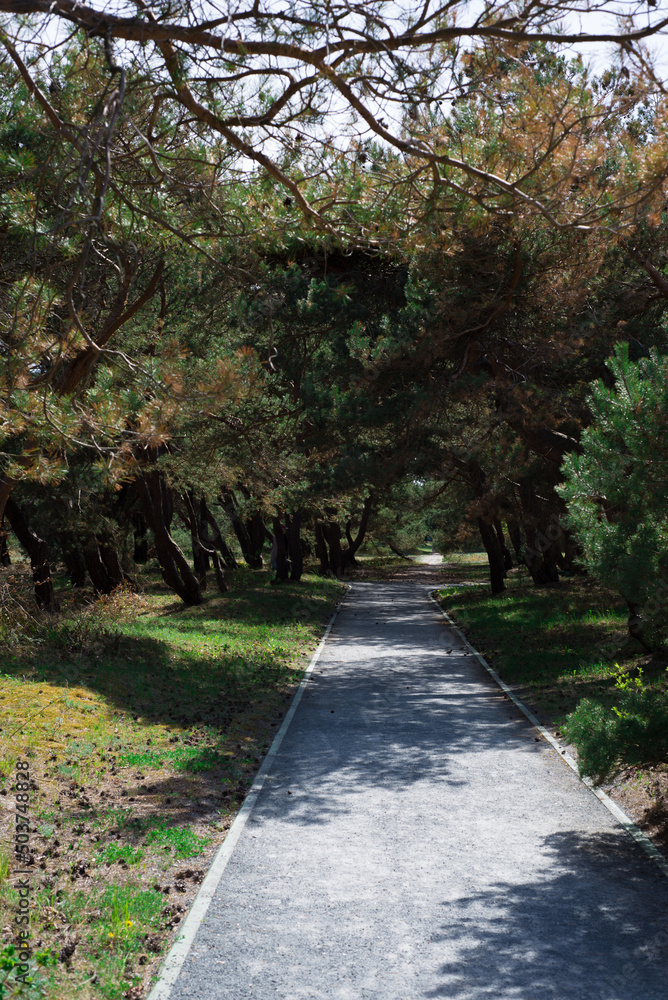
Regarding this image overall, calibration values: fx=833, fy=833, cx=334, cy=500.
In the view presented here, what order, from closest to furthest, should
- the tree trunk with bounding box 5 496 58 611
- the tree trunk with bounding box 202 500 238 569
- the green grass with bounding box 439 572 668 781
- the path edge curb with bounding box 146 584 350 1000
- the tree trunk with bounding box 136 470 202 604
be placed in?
the path edge curb with bounding box 146 584 350 1000 < the green grass with bounding box 439 572 668 781 < the tree trunk with bounding box 5 496 58 611 < the tree trunk with bounding box 136 470 202 604 < the tree trunk with bounding box 202 500 238 569

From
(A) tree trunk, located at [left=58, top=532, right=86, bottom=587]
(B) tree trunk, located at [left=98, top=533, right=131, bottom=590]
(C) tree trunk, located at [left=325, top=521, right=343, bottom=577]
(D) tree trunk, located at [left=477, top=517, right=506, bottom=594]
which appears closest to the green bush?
(B) tree trunk, located at [left=98, top=533, right=131, bottom=590]

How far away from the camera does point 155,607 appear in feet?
86.6

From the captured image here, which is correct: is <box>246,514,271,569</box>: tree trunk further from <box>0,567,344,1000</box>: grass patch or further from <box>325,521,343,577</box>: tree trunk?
<box>0,567,344,1000</box>: grass patch

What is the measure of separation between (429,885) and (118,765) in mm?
3886

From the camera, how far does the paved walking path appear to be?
438 centimetres

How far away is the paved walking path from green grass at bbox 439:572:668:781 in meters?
0.86

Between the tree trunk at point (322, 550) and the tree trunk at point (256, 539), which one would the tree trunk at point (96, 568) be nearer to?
the tree trunk at point (256, 539)

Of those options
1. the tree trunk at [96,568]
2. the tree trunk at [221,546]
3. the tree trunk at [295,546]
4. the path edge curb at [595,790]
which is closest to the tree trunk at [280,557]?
the tree trunk at [295,546]

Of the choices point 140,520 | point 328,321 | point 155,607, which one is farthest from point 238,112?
point 140,520

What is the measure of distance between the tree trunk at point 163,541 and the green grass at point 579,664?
8.06 metres

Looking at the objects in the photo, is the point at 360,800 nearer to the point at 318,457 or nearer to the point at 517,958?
the point at 517,958

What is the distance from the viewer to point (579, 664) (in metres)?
14.4

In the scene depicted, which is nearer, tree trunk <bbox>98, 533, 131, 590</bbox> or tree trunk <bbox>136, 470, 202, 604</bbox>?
tree trunk <bbox>136, 470, 202, 604</bbox>

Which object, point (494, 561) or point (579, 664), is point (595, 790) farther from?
point (494, 561)
